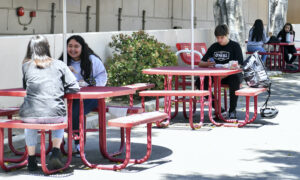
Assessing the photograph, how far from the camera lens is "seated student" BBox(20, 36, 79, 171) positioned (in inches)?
284

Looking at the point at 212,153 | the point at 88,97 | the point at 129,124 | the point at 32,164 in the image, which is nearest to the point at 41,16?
the point at 212,153

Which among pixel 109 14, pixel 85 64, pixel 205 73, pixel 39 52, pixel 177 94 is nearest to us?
pixel 39 52

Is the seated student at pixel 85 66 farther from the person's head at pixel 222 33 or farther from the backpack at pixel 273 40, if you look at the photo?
the backpack at pixel 273 40

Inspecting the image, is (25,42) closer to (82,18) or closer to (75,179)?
(75,179)

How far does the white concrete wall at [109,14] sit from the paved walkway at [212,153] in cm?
895

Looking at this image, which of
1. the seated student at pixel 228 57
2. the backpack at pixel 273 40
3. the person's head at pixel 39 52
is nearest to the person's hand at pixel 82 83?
the person's head at pixel 39 52

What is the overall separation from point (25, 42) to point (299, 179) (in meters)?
6.03

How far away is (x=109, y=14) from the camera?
24.2 m

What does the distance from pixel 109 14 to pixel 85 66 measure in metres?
15.7

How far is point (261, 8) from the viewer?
38.1 metres

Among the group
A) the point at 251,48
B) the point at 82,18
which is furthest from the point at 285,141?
the point at 82,18

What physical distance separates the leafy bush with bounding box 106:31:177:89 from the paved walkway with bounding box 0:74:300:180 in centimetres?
194

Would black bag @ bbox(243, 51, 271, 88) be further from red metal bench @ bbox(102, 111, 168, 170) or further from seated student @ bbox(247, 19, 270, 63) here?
seated student @ bbox(247, 19, 270, 63)

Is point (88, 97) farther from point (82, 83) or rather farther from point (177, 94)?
point (177, 94)
